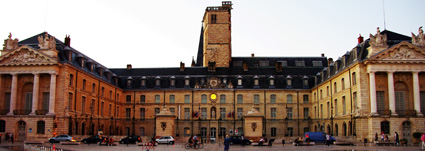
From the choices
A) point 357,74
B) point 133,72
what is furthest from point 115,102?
point 357,74

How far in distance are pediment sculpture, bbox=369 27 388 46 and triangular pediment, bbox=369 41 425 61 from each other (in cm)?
106

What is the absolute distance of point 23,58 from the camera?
169 ft

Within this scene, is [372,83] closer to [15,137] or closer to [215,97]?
[215,97]

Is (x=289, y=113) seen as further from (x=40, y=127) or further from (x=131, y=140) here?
(x=40, y=127)

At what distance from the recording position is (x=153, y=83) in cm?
7231

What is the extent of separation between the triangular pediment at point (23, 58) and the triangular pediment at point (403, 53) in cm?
3561

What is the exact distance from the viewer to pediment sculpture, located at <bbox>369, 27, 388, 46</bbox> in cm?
4791

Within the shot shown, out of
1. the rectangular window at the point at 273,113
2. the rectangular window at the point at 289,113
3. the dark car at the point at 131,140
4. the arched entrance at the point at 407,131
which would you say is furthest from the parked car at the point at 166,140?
the rectangular window at the point at 289,113

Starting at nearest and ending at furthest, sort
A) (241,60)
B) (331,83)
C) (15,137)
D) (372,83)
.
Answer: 1. (372,83)
2. (15,137)
3. (331,83)
4. (241,60)

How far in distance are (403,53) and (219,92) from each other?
96.7 feet

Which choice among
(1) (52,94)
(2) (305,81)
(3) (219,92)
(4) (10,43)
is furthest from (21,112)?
(2) (305,81)

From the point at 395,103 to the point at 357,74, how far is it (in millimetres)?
5016

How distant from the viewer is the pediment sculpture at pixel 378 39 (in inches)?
1886

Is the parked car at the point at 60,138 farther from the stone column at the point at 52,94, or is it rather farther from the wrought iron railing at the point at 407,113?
the wrought iron railing at the point at 407,113
